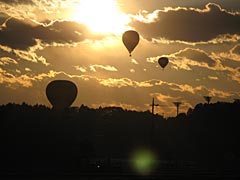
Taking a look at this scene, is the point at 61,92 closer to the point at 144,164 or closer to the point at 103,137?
the point at 103,137

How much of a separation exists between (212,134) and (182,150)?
286 inches

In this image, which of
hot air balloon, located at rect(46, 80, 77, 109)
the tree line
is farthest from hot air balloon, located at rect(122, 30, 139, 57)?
hot air balloon, located at rect(46, 80, 77, 109)

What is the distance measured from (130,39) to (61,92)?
121 ft

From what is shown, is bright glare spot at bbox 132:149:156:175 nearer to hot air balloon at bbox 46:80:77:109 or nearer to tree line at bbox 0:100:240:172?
tree line at bbox 0:100:240:172

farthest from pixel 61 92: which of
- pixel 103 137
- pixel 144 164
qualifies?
pixel 144 164

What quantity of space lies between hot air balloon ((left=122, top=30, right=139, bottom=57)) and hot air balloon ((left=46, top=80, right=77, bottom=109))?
1368 inches

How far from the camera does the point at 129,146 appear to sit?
13025 cm

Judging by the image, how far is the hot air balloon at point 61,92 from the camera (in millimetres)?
110500

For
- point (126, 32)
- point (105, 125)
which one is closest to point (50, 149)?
point (126, 32)

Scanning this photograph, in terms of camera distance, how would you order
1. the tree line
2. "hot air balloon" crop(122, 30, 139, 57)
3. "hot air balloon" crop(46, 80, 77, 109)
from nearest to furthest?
the tree line < "hot air balloon" crop(122, 30, 139, 57) < "hot air balloon" crop(46, 80, 77, 109)

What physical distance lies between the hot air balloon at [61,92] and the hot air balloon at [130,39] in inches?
1368

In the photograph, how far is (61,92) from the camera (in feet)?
365

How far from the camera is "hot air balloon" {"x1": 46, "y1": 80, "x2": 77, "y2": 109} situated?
363ft

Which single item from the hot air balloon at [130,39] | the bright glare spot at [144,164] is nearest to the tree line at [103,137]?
the bright glare spot at [144,164]
